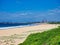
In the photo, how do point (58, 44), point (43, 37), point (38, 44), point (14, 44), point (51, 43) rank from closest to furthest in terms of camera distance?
1. point (58, 44)
2. point (51, 43)
3. point (38, 44)
4. point (43, 37)
5. point (14, 44)

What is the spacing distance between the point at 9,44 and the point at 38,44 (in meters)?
9.71

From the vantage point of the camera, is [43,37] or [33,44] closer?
[33,44]

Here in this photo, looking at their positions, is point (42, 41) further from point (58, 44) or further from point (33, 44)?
point (58, 44)

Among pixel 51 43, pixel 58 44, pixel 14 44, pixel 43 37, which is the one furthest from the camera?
pixel 14 44

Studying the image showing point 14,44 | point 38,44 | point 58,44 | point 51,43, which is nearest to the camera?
point 58,44

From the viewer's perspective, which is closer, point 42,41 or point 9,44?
point 42,41

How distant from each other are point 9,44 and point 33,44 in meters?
9.66

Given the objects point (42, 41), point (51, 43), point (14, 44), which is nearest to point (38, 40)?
point (42, 41)

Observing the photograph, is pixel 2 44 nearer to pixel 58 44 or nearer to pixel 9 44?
pixel 9 44

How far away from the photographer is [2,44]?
16.3 m

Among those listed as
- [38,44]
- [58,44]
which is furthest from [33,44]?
[58,44]

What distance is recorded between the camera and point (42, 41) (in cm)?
705

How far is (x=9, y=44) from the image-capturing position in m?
16.3

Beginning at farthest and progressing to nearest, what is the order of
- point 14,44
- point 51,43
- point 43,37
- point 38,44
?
point 14,44 → point 43,37 → point 38,44 → point 51,43
